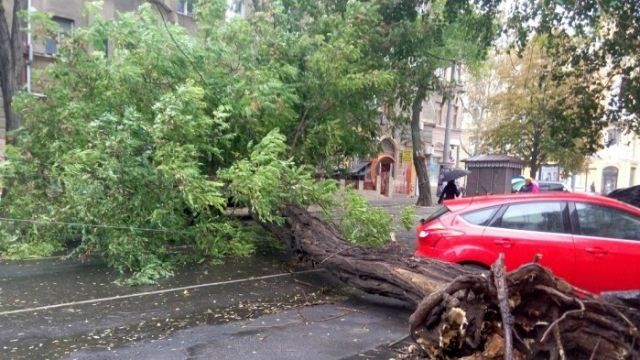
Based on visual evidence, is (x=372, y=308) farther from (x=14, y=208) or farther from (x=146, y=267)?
(x=14, y=208)

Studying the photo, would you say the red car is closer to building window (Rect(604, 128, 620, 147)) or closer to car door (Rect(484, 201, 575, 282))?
car door (Rect(484, 201, 575, 282))

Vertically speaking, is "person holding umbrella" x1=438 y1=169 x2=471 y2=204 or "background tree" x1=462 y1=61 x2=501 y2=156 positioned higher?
"background tree" x1=462 y1=61 x2=501 y2=156

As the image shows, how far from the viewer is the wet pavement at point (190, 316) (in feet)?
17.2

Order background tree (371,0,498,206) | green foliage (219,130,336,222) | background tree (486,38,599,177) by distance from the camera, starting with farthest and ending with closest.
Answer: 1. background tree (486,38,599,177)
2. background tree (371,0,498,206)
3. green foliage (219,130,336,222)

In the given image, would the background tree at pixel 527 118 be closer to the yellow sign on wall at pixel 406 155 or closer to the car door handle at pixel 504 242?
the yellow sign on wall at pixel 406 155

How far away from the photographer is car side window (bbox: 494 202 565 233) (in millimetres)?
6711

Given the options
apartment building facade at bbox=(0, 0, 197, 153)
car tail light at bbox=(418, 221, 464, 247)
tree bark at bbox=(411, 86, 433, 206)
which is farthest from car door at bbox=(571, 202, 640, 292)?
tree bark at bbox=(411, 86, 433, 206)

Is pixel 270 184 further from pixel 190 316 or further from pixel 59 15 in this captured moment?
pixel 59 15

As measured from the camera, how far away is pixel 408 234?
14.2 metres

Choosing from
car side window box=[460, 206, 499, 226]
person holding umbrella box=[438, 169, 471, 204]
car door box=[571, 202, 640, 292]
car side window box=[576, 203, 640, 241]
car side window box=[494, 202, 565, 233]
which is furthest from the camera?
person holding umbrella box=[438, 169, 471, 204]

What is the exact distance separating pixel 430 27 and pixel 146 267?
349 inches

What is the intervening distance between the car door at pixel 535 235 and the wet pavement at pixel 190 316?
4.91 feet

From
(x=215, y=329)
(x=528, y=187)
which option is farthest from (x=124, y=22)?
(x=528, y=187)

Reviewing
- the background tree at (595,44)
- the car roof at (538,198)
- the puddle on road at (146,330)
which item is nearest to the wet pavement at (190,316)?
the puddle on road at (146,330)
